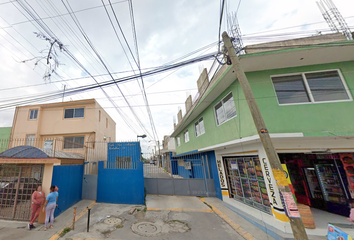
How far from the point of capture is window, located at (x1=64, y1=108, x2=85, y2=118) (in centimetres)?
1266

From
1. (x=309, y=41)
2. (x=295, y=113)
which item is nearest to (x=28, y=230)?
(x=295, y=113)

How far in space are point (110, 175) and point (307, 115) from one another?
992 centimetres

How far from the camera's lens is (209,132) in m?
8.98

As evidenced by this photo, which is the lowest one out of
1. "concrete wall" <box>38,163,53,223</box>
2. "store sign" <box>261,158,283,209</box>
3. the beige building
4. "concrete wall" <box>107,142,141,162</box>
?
"store sign" <box>261,158,283,209</box>

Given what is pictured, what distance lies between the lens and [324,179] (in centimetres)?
654

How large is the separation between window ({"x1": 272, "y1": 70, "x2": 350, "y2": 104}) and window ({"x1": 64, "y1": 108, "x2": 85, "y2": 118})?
14292 mm

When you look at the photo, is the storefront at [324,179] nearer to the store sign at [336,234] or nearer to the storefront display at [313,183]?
the storefront display at [313,183]

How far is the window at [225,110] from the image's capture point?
21.9ft

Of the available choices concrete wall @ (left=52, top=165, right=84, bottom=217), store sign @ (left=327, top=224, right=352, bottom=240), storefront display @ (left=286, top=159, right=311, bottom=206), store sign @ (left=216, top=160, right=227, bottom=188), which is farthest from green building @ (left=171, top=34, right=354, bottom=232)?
concrete wall @ (left=52, top=165, right=84, bottom=217)

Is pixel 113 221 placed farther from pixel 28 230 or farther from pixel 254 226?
pixel 254 226

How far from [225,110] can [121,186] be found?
7.21 m

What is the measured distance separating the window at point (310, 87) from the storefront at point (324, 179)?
2595mm

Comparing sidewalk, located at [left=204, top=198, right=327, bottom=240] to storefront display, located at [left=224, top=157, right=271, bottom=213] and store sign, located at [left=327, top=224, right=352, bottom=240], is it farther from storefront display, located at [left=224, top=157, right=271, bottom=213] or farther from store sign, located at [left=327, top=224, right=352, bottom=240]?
store sign, located at [left=327, top=224, right=352, bottom=240]

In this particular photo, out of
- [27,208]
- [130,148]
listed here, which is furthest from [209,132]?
[27,208]
